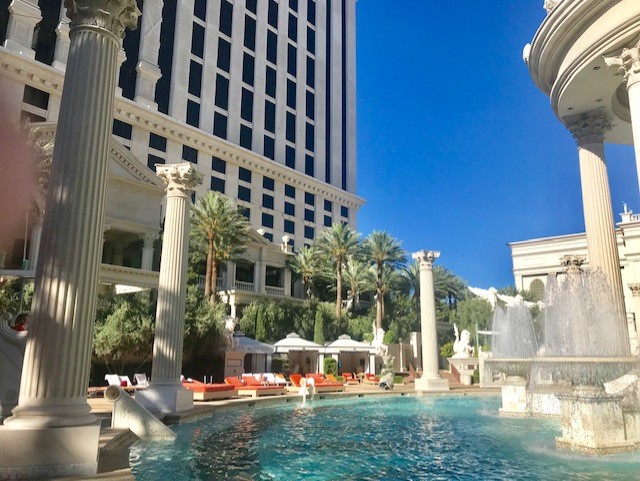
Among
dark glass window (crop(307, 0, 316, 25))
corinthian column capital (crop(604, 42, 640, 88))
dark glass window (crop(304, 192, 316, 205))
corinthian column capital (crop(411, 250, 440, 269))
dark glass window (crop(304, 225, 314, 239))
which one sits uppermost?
dark glass window (crop(307, 0, 316, 25))

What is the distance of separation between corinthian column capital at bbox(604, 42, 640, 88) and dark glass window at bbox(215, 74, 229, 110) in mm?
57982

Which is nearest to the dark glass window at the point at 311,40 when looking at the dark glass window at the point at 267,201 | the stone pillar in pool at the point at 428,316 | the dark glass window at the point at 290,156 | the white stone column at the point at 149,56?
the dark glass window at the point at 290,156

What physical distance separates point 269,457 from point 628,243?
2451 inches

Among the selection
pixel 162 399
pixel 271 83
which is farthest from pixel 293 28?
pixel 162 399

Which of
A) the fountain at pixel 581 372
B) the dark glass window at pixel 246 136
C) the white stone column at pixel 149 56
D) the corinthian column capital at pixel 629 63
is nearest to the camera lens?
the fountain at pixel 581 372

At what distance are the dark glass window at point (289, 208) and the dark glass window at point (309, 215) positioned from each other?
242 centimetres

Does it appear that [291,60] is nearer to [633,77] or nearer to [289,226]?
[289,226]

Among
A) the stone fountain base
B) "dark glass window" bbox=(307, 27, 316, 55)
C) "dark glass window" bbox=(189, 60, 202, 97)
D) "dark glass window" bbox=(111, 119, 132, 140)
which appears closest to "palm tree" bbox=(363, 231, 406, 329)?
"dark glass window" bbox=(111, 119, 132, 140)

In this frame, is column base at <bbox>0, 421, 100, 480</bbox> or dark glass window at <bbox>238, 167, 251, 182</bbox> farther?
dark glass window at <bbox>238, 167, 251, 182</bbox>

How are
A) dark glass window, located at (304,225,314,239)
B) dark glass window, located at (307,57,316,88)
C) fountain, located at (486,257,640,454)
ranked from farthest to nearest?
dark glass window, located at (307,57,316,88)
dark glass window, located at (304,225,314,239)
fountain, located at (486,257,640,454)

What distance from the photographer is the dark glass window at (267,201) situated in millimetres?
66938

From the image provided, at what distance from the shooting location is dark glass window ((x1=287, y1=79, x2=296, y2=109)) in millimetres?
75562

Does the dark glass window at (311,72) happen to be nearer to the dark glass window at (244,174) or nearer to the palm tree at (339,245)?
the dark glass window at (244,174)

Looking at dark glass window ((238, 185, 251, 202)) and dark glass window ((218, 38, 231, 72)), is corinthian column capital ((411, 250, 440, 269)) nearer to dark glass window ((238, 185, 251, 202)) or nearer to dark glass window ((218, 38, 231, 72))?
dark glass window ((238, 185, 251, 202))
